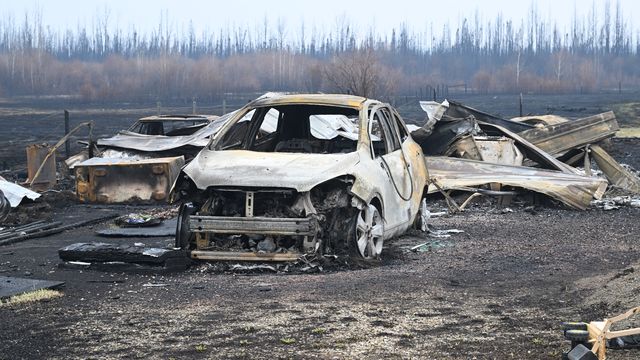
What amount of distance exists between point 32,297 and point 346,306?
2.68 m

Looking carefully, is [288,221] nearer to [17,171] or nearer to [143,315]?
[143,315]

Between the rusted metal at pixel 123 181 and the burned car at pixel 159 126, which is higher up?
the burned car at pixel 159 126

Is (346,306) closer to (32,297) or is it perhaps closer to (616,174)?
(32,297)

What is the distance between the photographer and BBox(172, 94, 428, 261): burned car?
10.1 m

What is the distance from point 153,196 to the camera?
1745 centimetres

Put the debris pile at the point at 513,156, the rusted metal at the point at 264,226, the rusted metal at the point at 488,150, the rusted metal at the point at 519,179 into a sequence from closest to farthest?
1. the rusted metal at the point at 264,226
2. the rusted metal at the point at 519,179
3. the debris pile at the point at 513,156
4. the rusted metal at the point at 488,150

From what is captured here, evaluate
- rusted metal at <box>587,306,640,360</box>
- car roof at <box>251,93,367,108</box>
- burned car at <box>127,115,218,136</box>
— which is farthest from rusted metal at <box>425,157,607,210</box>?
rusted metal at <box>587,306,640,360</box>

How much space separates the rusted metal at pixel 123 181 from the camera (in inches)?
688

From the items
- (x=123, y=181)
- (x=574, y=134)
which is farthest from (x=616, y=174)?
(x=123, y=181)

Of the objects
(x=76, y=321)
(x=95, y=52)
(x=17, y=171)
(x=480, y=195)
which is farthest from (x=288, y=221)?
(x=95, y=52)

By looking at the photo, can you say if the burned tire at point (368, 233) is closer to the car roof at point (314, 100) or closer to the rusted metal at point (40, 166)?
the car roof at point (314, 100)

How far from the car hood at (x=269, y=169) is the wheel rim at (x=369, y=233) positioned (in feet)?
1.70

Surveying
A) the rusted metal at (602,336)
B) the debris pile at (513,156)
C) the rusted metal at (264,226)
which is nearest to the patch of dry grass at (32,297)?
the rusted metal at (264,226)

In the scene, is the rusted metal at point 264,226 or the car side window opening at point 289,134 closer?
the rusted metal at point 264,226
